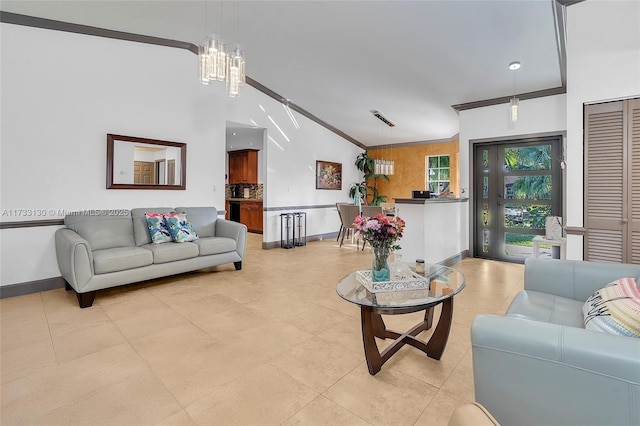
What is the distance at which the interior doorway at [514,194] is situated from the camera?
15.8 feet

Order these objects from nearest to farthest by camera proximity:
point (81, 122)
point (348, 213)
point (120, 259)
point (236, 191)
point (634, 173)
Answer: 1. point (634, 173)
2. point (120, 259)
3. point (81, 122)
4. point (348, 213)
5. point (236, 191)

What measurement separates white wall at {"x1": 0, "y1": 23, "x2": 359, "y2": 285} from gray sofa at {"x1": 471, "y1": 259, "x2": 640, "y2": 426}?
462 centimetres

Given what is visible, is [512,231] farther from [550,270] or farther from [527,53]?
[550,270]

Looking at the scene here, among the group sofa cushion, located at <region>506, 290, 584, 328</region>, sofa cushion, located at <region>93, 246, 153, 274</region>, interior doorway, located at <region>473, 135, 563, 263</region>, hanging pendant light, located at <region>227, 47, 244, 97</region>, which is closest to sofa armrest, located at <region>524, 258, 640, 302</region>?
sofa cushion, located at <region>506, 290, 584, 328</region>

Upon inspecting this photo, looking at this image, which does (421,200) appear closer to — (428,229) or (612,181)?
(428,229)

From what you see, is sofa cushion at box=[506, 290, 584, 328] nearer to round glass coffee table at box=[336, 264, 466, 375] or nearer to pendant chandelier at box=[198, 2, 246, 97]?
round glass coffee table at box=[336, 264, 466, 375]

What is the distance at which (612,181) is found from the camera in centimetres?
298

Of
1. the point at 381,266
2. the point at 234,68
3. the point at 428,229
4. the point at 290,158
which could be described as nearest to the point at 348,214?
the point at 290,158

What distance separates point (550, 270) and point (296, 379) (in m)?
1.89

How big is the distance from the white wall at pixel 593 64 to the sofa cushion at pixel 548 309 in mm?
1525

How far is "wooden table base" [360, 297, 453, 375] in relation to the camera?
1945mm

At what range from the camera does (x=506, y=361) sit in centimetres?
119

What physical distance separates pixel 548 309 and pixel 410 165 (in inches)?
277

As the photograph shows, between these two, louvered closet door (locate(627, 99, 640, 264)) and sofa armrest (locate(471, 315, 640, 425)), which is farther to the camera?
louvered closet door (locate(627, 99, 640, 264))
